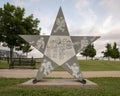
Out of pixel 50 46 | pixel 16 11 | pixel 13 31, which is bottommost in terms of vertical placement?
pixel 50 46

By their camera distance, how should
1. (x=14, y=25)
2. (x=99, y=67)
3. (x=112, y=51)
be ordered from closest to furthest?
1. (x=99, y=67)
2. (x=14, y=25)
3. (x=112, y=51)

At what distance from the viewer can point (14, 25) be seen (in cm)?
3397

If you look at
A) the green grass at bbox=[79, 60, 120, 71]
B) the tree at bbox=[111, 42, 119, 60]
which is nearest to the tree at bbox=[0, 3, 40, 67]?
the green grass at bbox=[79, 60, 120, 71]

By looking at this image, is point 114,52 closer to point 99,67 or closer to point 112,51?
point 112,51

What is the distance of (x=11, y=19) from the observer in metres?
33.8

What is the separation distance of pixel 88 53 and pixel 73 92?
255 feet

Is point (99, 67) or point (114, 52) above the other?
point (114, 52)

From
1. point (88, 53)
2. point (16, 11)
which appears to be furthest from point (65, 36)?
point (88, 53)

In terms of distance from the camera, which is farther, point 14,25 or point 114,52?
point 114,52

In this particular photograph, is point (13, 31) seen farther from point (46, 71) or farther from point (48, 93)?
point (48, 93)

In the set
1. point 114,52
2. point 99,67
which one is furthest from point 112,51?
point 99,67

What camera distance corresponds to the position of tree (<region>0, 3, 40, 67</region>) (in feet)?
110

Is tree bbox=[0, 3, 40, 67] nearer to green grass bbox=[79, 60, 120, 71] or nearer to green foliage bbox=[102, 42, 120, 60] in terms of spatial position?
green grass bbox=[79, 60, 120, 71]

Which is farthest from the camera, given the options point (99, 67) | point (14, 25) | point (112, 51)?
point (112, 51)
